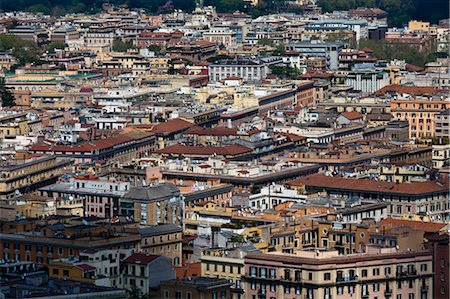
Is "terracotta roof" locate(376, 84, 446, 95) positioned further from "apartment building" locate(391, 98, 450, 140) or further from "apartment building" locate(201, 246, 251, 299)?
"apartment building" locate(201, 246, 251, 299)

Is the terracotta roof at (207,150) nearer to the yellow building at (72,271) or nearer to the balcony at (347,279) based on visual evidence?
the yellow building at (72,271)

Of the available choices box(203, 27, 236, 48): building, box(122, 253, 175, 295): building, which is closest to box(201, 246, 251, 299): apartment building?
box(122, 253, 175, 295): building

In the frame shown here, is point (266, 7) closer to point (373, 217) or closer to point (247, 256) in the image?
point (373, 217)

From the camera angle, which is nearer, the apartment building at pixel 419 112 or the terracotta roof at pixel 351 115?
the terracotta roof at pixel 351 115

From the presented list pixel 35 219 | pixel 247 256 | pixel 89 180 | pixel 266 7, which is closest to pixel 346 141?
pixel 89 180

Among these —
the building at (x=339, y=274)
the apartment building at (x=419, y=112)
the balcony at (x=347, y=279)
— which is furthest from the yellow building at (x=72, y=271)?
the apartment building at (x=419, y=112)

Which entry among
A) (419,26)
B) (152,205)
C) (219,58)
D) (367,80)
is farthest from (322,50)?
(152,205)
